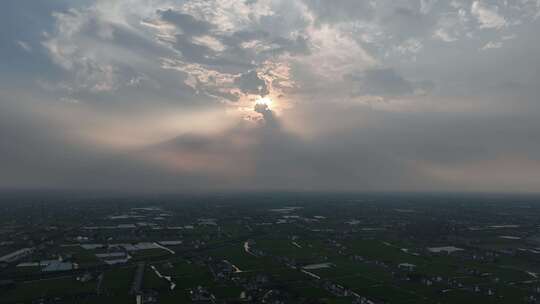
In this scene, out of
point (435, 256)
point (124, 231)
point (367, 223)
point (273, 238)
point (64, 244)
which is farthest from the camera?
point (367, 223)

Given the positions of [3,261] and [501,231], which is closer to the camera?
[3,261]

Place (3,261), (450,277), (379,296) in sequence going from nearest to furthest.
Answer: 1. (379,296)
2. (450,277)
3. (3,261)

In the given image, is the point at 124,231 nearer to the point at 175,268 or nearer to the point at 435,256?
the point at 175,268

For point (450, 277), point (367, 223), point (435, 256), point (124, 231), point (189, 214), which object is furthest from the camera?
point (189, 214)

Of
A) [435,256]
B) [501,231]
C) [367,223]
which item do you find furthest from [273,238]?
[501,231]

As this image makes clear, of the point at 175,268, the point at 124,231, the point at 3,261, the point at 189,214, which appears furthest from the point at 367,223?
the point at 3,261

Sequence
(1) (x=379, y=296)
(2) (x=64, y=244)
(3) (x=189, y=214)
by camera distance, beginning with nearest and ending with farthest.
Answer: (1) (x=379, y=296) → (2) (x=64, y=244) → (3) (x=189, y=214)

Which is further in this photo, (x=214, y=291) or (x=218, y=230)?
(x=218, y=230)

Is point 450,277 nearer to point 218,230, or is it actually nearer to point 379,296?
point 379,296
